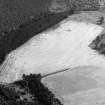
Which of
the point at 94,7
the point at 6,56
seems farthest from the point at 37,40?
the point at 94,7

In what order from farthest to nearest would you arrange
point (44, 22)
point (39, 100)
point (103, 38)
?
1. point (44, 22)
2. point (103, 38)
3. point (39, 100)

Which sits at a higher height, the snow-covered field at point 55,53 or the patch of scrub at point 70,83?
the snow-covered field at point 55,53

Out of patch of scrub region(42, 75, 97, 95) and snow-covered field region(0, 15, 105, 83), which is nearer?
Result: patch of scrub region(42, 75, 97, 95)

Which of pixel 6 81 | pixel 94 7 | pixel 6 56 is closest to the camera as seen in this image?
pixel 6 81

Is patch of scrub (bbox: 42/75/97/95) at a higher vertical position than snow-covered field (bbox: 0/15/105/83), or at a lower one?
lower

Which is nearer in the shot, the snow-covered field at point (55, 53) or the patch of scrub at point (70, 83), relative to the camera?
the patch of scrub at point (70, 83)

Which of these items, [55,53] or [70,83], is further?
[55,53]

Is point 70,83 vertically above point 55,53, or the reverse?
point 55,53

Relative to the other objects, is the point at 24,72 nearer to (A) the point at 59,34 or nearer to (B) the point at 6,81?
(B) the point at 6,81
